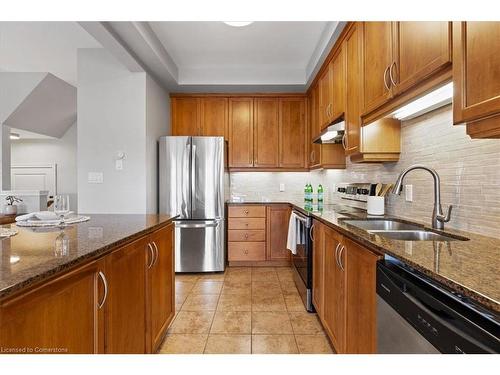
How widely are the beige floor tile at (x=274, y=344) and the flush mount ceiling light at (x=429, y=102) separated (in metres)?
1.67

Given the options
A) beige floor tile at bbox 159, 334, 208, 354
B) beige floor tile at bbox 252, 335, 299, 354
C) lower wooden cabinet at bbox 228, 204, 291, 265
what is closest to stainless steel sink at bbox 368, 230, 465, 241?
beige floor tile at bbox 252, 335, 299, 354

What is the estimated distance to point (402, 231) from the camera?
1657 mm

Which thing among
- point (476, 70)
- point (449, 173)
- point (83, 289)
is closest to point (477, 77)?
point (476, 70)

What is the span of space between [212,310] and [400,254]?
79.1 inches

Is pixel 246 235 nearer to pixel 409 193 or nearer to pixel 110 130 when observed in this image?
pixel 110 130

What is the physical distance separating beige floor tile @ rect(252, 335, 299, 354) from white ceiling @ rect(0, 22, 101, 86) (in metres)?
3.14

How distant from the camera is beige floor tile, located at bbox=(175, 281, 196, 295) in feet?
10.1

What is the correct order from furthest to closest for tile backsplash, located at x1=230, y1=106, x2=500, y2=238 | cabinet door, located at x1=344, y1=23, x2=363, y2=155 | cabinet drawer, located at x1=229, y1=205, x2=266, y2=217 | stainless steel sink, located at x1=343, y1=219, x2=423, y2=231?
cabinet drawer, located at x1=229, y1=205, x2=266, y2=217, cabinet door, located at x1=344, y1=23, x2=363, y2=155, stainless steel sink, located at x1=343, y1=219, x2=423, y2=231, tile backsplash, located at x1=230, y1=106, x2=500, y2=238

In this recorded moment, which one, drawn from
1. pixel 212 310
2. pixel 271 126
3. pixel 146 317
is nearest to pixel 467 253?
pixel 146 317

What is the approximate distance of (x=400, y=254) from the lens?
998 millimetres

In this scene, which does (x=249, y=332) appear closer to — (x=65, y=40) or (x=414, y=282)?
(x=414, y=282)

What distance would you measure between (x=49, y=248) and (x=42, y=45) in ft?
11.0

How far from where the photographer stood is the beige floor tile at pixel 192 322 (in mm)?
2238

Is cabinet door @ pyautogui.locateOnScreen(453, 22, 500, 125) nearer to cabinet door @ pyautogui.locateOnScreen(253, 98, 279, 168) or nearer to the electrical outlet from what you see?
the electrical outlet
